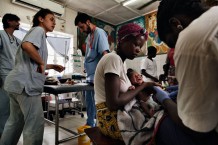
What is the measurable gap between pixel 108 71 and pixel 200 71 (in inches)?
24.4

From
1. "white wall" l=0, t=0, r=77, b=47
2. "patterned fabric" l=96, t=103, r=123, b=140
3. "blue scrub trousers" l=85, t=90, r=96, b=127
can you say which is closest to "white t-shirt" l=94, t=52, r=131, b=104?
"patterned fabric" l=96, t=103, r=123, b=140

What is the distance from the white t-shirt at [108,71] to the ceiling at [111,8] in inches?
156

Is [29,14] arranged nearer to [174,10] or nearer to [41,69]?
[41,69]

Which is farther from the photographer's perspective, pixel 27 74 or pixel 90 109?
pixel 90 109

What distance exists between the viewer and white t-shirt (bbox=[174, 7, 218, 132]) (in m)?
0.44

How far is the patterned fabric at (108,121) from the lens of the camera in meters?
1.02

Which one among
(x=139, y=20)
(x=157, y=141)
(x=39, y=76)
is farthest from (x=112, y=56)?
(x=139, y=20)

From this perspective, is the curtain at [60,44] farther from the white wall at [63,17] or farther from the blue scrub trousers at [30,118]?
the blue scrub trousers at [30,118]

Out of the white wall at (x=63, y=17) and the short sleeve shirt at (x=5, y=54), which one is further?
the white wall at (x=63, y=17)

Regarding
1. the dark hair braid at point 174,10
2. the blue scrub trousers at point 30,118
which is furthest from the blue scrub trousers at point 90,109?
the dark hair braid at point 174,10

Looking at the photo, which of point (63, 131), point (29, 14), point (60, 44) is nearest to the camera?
point (63, 131)

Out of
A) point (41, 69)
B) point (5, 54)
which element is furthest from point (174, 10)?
point (5, 54)

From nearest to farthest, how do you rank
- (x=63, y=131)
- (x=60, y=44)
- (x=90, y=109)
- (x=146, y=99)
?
→ 1. (x=146, y=99)
2. (x=90, y=109)
3. (x=63, y=131)
4. (x=60, y=44)

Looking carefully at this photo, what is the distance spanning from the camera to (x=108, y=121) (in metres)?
1.06
